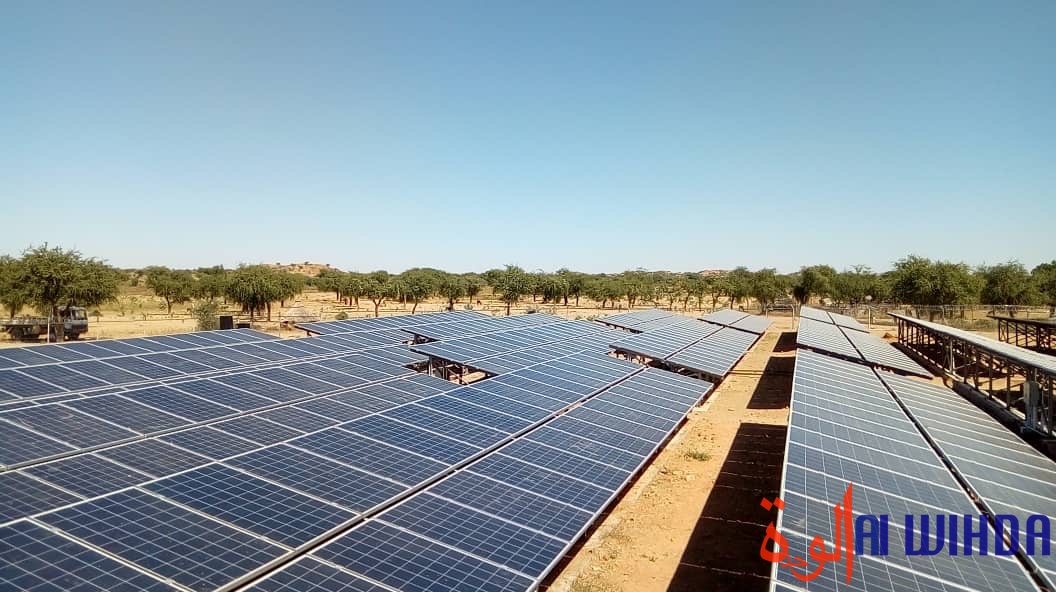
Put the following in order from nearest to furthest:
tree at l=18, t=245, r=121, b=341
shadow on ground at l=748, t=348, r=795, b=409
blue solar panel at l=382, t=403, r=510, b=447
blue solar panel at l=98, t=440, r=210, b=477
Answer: blue solar panel at l=98, t=440, r=210, b=477 → blue solar panel at l=382, t=403, r=510, b=447 → shadow on ground at l=748, t=348, r=795, b=409 → tree at l=18, t=245, r=121, b=341

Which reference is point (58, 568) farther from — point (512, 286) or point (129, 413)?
point (512, 286)

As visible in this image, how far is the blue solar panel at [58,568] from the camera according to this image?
5055 mm

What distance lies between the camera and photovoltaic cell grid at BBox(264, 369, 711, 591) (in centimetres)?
608

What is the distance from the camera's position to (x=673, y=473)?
48.9 feet

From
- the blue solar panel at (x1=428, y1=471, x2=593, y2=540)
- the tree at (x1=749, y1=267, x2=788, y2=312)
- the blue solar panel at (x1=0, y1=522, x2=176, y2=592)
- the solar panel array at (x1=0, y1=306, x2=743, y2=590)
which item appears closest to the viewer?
the blue solar panel at (x1=0, y1=522, x2=176, y2=592)

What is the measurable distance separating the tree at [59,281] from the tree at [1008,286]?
276ft

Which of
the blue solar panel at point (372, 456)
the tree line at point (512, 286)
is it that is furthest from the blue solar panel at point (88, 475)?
the tree line at point (512, 286)

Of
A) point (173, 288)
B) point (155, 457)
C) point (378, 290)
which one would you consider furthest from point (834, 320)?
point (173, 288)

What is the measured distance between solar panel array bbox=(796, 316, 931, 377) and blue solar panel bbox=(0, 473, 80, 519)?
2407 cm

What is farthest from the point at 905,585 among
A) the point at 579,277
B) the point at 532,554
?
the point at 579,277

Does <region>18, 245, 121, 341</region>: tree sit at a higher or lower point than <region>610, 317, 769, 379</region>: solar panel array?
higher

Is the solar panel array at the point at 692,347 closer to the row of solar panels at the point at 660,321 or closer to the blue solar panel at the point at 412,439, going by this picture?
the row of solar panels at the point at 660,321

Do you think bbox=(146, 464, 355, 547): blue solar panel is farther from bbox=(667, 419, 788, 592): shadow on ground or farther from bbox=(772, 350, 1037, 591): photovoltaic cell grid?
bbox=(667, 419, 788, 592): shadow on ground

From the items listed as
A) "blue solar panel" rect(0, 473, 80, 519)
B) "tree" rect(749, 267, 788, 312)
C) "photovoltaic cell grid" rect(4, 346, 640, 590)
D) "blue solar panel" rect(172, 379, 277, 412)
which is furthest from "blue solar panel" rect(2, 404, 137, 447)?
"tree" rect(749, 267, 788, 312)
